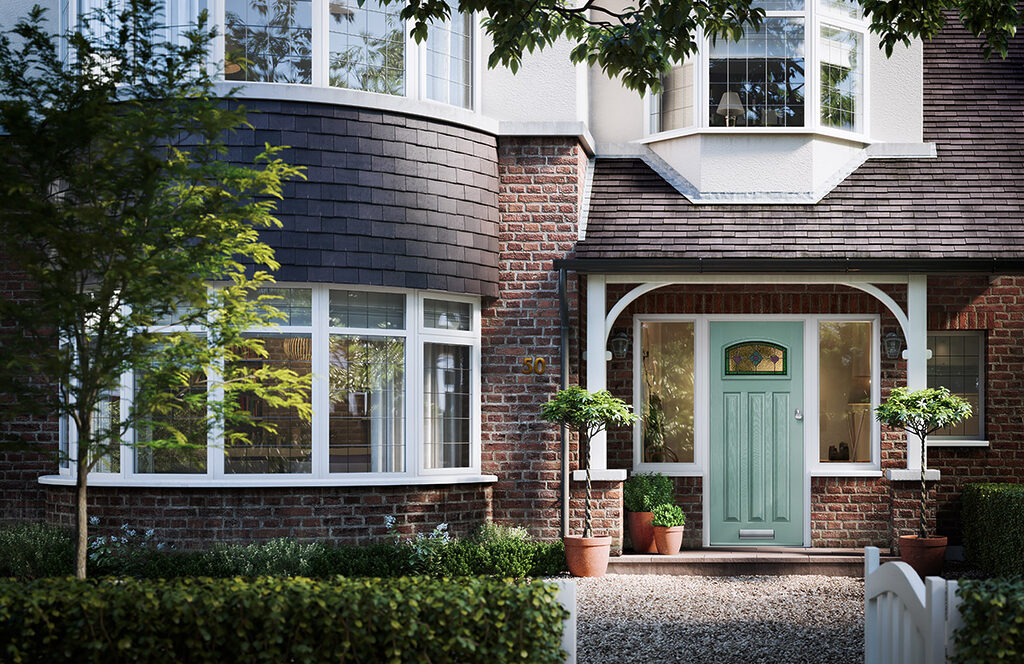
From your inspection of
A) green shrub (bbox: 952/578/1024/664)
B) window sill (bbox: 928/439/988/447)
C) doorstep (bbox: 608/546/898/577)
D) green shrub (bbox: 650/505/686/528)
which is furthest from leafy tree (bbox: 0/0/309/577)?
window sill (bbox: 928/439/988/447)

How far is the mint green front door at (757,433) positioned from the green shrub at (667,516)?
34.1 inches

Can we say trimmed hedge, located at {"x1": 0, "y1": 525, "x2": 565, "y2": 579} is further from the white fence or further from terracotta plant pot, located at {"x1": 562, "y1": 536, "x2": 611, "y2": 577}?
the white fence

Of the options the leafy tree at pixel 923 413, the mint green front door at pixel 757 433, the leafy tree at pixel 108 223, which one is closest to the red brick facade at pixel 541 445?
the mint green front door at pixel 757 433

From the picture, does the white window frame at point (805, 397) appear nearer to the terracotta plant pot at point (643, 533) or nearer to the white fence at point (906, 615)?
the terracotta plant pot at point (643, 533)

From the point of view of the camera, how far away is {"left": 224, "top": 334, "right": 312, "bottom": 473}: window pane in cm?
969

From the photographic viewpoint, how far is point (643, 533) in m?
11.0

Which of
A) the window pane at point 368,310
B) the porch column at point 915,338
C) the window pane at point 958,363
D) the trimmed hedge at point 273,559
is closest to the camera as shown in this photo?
the trimmed hedge at point 273,559

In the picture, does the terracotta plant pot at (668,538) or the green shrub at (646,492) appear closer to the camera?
the terracotta plant pot at (668,538)

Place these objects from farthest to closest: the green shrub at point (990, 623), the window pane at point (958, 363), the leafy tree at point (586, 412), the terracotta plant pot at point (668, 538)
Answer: the window pane at point (958, 363) → the terracotta plant pot at point (668, 538) → the leafy tree at point (586, 412) → the green shrub at point (990, 623)

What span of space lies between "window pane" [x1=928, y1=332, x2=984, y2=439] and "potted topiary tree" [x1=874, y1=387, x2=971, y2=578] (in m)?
1.59

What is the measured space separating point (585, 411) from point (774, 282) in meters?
2.38

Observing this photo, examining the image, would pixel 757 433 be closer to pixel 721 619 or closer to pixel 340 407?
pixel 721 619

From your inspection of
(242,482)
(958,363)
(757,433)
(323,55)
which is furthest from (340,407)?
(958,363)

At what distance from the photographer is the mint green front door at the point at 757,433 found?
458 inches
